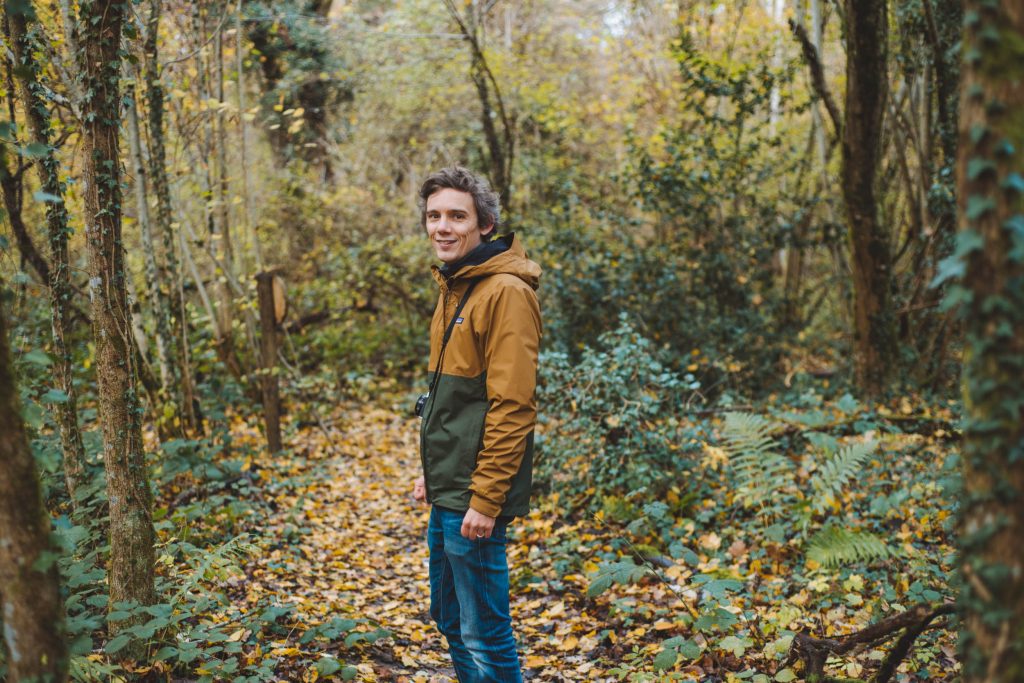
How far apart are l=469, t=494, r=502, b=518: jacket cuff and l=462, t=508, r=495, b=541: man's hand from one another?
13mm

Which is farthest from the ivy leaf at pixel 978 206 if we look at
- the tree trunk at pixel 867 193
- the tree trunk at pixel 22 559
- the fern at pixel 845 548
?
the tree trunk at pixel 867 193

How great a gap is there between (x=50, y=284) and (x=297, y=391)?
6.01 metres

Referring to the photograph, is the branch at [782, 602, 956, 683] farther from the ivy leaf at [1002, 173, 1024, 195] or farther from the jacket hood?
the jacket hood

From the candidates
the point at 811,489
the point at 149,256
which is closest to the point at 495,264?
the point at 811,489

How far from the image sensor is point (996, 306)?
133 cm

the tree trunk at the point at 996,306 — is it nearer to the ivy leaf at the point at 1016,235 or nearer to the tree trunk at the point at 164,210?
the ivy leaf at the point at 1016,235

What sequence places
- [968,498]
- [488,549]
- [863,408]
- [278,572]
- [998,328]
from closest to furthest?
[998,328], [968,498], [488,549], [278,572], [863,408]

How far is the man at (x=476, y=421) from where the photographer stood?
2447 mm

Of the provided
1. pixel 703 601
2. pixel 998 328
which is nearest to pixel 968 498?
pixel 998 328

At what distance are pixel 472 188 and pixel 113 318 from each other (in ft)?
5.16

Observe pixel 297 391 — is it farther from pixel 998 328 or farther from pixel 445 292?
pixel 998 328

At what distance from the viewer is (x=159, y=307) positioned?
6.30 m

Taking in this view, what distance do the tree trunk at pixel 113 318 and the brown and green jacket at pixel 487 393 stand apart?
4.30 ft

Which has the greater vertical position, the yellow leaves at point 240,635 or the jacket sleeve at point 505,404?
the jacket sleeve at point 505,404
